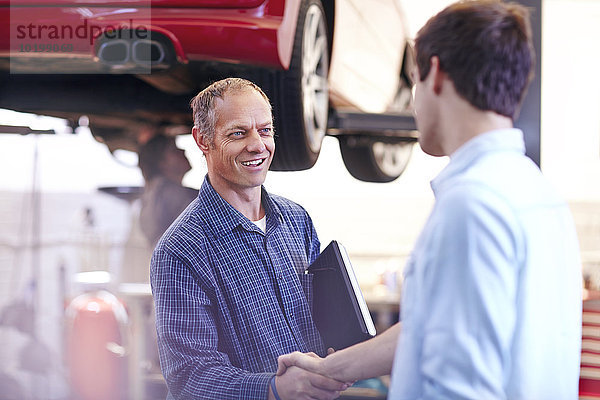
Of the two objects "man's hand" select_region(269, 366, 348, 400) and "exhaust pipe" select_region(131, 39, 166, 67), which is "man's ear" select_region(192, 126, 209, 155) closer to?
"man's hand" select_region(269, 366, 348, 400)

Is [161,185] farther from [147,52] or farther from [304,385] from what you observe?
[304,385]

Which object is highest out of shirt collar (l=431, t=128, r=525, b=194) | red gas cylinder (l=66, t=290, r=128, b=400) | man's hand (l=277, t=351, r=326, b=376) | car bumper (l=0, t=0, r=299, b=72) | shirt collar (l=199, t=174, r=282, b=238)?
car bumper (l=0, t=0, r=299, b=72)

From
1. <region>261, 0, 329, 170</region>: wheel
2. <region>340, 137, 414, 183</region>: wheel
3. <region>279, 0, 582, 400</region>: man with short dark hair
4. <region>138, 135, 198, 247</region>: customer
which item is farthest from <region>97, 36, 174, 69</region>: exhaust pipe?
<region>340, 137, 414, 183</region>: wheel

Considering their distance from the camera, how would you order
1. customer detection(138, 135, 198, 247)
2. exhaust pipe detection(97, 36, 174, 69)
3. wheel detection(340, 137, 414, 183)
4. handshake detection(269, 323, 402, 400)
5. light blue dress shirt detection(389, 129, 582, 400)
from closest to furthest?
1. light blue dress shirt detection(389, 129, 582, 400)
2. handshake detection(269, 323, 402, 400)
3. exhaust pipe detection(97, 36, 174, 69)
4. customer detection(138, 135, 198, 247)
5. wheel detection(340, 137, 414, 183)

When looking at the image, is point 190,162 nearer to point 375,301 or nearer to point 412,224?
point 375,301

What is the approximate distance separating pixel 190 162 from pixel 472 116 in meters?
1.61

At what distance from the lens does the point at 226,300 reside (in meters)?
1.08

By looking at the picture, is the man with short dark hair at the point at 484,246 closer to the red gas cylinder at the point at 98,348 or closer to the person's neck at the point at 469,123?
the person's neck at the point at 469,123

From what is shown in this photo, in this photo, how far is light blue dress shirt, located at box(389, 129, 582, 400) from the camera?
0.66 meters

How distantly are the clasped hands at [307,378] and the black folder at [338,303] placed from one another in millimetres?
77

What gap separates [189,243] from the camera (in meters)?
1.06

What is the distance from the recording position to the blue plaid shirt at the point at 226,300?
1.04 meters

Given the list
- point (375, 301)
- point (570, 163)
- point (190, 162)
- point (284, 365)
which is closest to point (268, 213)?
point (284, 365)

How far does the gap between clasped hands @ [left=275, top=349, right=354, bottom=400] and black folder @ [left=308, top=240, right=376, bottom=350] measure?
77mm
